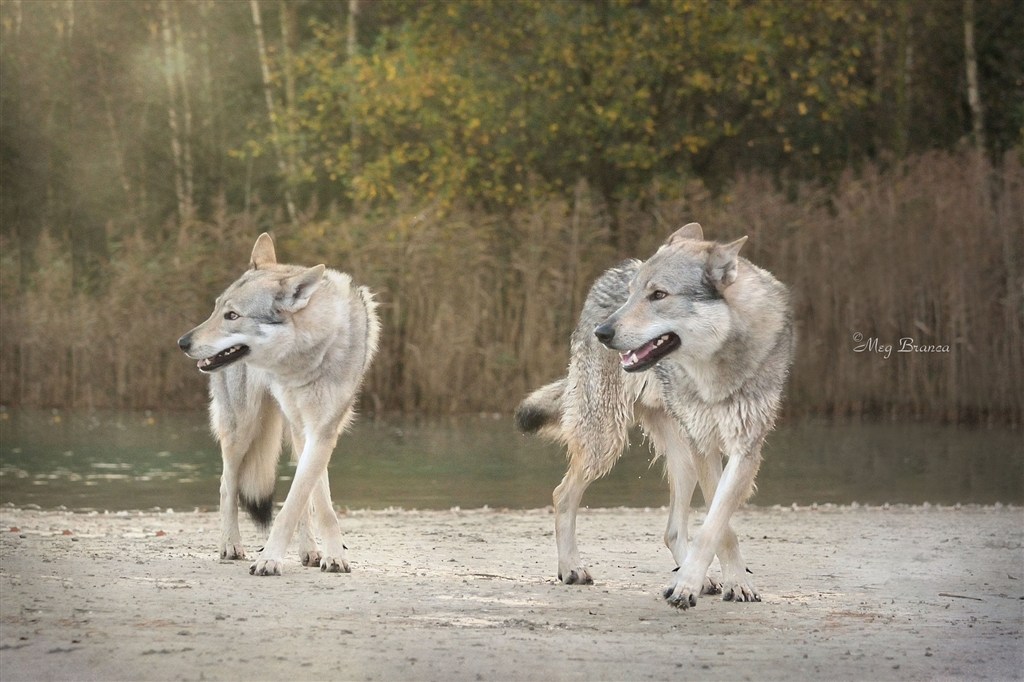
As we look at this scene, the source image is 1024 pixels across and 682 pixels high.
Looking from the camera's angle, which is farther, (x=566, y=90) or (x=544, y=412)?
(x=566, y=90)

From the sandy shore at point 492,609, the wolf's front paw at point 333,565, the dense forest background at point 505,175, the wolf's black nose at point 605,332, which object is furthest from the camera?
the dense forest background at point 505,175

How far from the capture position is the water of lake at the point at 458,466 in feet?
36.3

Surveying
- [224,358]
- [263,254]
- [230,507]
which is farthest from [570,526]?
[263,254]

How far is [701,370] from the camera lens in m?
6.61

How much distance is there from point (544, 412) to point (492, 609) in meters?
1.60

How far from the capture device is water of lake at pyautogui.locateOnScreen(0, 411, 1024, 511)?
11.1 metres

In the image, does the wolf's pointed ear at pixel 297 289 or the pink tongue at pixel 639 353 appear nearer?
the pink tongue at pixel 639 353

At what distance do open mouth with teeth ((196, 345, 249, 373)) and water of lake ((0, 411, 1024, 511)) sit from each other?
331cm

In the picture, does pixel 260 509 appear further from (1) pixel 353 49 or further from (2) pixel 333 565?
(1) pixel 353 49

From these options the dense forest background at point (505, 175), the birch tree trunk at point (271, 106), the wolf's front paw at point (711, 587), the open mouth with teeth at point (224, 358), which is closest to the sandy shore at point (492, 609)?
the wolf's front paw at point (711, 587)

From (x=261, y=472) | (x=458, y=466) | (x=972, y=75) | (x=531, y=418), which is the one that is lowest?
(x=458, y=466)

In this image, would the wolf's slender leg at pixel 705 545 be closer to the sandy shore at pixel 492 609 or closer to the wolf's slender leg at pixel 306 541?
the sandy shore at pixel 492 609

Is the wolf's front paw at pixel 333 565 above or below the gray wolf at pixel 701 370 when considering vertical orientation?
below

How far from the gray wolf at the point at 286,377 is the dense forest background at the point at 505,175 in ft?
30.2
